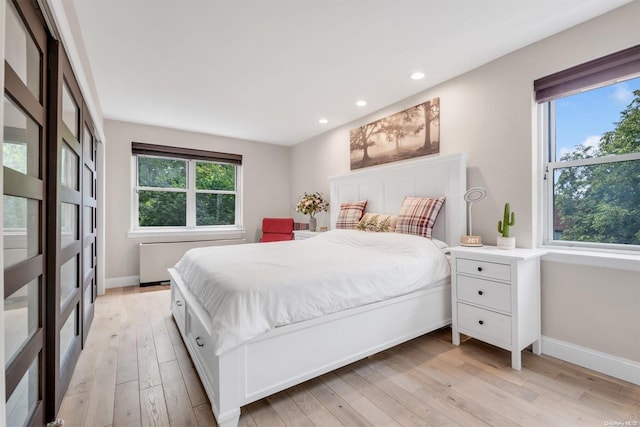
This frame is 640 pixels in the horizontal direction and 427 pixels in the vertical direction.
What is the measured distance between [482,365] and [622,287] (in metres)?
0.99

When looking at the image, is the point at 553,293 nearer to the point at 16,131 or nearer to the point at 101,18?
the point at 16,131

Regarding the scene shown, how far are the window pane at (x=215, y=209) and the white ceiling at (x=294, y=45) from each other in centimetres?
168

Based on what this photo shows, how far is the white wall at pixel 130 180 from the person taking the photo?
3959 mm

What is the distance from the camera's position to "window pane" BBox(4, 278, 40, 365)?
102cm

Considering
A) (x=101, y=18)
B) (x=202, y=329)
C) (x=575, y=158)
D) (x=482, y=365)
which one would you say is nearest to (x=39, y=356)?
(x=202, y=329)

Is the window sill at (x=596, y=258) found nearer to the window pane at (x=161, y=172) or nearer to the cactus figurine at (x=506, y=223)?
the cactus figurine at (x=506, y=223)

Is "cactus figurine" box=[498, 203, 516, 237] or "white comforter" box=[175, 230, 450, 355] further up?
"cactus figurine" box=[498, 203, 516, 237]

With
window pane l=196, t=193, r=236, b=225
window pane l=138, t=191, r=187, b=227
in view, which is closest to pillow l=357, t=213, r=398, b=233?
window pane l=196, t=193, r=236, b=225

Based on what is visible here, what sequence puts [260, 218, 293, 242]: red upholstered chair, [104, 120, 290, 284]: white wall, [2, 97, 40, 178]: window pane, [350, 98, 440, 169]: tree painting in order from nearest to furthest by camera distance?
[2, 97, 40, 178]: window pane → [350, 98, 440, 169]: tree painting → [104, 120, 290, 284]: white wall → [260, 218, 293, 242]: red upholstered chair

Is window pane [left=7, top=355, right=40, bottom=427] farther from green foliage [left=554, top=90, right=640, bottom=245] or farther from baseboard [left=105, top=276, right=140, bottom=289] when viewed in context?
green foliage [left=554, top=90, right=640, bottom=245]

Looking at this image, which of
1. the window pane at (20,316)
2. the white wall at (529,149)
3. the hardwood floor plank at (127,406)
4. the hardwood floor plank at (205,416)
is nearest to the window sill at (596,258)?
the white wall at (529,149)

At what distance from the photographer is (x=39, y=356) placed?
1.34 meters

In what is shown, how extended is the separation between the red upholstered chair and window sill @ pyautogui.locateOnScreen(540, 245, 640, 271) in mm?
3310

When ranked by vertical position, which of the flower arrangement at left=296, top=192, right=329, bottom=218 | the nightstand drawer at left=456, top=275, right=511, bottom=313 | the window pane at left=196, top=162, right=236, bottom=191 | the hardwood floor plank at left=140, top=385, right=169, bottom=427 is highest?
the window pane at left=196, top=162, right=236, bottom=191
